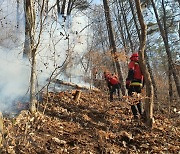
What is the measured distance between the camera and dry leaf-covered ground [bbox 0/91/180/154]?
473 cm

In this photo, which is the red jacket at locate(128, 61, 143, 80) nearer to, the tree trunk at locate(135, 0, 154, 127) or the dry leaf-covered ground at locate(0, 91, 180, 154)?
the tree trunk at locate(135, 0, 154, 127)

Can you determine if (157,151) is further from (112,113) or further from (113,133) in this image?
(112,113)

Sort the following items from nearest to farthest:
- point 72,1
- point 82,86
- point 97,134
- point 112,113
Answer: point 97,134 < point 112,113 < point 82,86 < point 72,1

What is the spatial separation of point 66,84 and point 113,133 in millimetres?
6742

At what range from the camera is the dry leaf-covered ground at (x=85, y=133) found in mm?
4727

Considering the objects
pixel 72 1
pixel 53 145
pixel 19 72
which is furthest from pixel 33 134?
pixel 72 1

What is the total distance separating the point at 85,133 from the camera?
5918 mm

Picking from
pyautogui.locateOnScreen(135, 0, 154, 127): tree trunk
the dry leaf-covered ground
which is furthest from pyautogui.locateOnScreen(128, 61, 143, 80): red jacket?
the dry leaf-covered ground

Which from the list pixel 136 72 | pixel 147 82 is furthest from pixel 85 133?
pixel 136 72

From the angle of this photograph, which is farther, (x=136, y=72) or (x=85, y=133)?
(x=136, y=72)

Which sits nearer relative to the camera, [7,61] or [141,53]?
[141,53]

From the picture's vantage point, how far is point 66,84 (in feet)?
41.2

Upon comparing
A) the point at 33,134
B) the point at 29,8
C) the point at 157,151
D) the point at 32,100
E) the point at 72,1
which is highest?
the point at 72,1

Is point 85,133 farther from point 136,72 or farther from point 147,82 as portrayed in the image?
point 136,72
